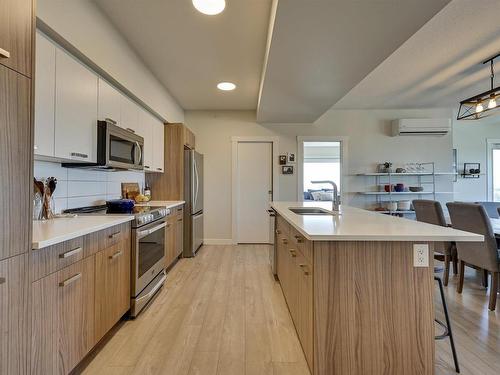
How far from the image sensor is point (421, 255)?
1.46m

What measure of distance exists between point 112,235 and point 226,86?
109 inches

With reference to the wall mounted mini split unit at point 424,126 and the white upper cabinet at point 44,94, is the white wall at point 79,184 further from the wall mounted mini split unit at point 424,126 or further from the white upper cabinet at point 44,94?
the wall mounted mini split unit at point 424,126

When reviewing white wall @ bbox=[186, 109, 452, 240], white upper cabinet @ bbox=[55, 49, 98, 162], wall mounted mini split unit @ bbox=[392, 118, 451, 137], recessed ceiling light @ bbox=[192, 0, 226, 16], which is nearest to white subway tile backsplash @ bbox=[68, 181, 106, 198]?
white upper cabinet @ bbox=[55, 49, 98, 162]

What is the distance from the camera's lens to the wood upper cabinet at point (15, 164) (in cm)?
112

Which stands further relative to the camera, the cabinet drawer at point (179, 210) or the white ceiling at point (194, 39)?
the cabinet drawer at point (179, 210)

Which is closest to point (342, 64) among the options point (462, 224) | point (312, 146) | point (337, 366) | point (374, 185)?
point (462, 224)

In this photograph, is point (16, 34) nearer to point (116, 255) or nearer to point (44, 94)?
point (44, 94)

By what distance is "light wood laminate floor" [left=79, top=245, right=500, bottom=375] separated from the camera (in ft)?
5.64

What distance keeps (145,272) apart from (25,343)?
128 centimetres

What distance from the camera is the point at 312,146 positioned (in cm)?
966

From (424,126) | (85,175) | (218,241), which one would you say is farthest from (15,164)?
(424,126)

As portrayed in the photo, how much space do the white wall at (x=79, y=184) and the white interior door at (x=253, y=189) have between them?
2321 mm

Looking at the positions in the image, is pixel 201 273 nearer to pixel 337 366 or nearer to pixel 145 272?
pixel 145 272

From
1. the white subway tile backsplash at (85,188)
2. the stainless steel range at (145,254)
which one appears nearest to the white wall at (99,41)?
the white subway tile backsplash at (85,188)
